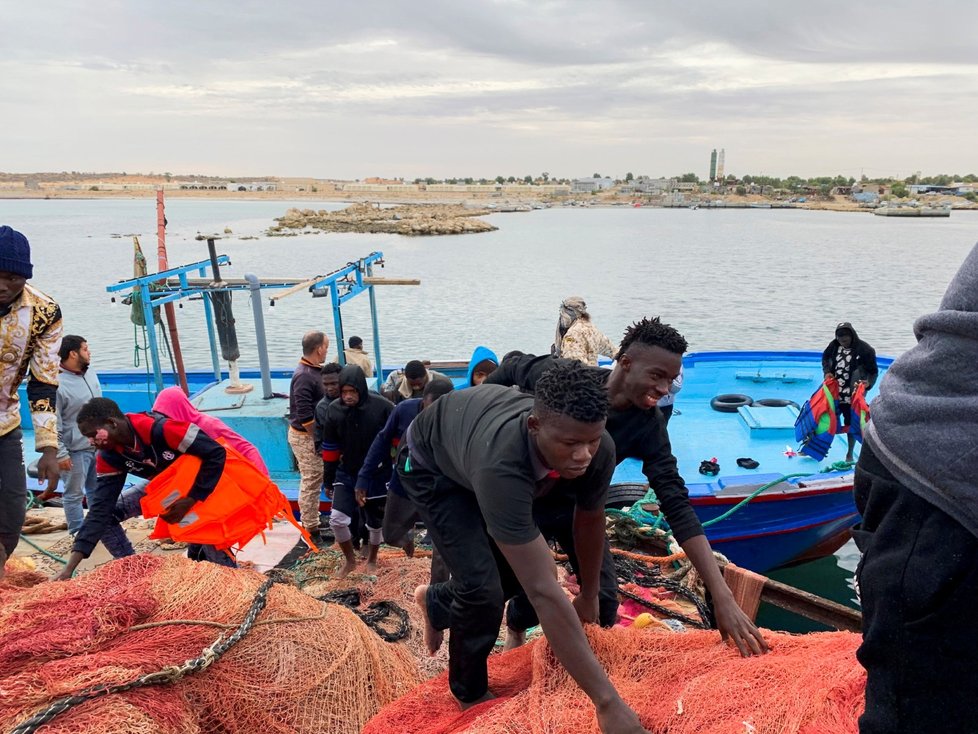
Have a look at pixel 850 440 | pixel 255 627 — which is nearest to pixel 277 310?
pixel 850 440

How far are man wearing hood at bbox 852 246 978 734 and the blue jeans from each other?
20.2 feet

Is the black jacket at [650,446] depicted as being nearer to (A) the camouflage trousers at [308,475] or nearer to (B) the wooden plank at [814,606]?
(B) the wooden plank at [814,606]

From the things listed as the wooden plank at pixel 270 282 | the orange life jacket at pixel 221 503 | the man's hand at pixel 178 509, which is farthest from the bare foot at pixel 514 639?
the wooden plank at pixel 270 282

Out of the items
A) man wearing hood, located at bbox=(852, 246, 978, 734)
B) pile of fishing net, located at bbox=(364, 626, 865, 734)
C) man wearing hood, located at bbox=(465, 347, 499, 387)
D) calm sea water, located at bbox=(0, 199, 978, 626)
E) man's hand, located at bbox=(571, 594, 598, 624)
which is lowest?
calm sea water, located at bbox=(0, 199, 978, 626)

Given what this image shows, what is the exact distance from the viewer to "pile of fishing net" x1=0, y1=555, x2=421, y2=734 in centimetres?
245

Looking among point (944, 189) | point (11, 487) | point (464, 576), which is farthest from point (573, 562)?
point (944, 189)

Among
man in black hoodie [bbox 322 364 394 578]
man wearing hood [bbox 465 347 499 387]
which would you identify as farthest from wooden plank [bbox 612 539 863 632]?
man in black hoodie [bbox 322 364 394 578]

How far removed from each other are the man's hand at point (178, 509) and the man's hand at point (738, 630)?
307cm

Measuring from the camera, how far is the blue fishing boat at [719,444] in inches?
280

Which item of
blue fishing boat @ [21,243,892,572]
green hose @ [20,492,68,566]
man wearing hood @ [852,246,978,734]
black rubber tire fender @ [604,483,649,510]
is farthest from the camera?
blue fishing boat @ [21,243,892,572]

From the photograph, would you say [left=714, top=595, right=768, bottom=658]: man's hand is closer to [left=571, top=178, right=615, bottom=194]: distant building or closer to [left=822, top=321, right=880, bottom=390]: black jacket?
[left=822, top=321, right=880, bottom=390]: black jacket

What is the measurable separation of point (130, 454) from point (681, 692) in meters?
3.34

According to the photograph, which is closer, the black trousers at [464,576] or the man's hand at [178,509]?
the black trousers at [464,576]

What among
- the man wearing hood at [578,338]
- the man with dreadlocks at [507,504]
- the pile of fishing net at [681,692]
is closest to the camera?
the pile of fishing net at [681,692]
